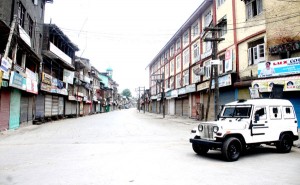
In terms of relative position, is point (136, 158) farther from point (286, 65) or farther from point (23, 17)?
point (23, 17)

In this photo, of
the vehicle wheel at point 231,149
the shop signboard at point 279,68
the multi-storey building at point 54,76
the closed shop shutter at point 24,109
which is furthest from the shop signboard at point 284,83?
the multi-storey building at point 54,76

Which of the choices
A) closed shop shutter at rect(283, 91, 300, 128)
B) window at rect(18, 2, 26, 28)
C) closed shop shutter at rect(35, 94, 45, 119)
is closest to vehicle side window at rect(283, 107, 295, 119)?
closed shop shutter at rect(283, 91, 300, 128)

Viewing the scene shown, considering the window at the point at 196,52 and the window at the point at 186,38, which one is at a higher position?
the window at the point at 186,38

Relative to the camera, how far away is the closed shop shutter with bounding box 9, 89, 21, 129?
55.9 ft

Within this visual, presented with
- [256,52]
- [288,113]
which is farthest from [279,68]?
[288,113]

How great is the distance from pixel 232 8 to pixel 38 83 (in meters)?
19.4

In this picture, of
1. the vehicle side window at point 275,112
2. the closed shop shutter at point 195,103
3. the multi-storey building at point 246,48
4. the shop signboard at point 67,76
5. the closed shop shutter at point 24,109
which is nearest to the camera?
the vehicle side window at point 275,112

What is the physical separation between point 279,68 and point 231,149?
398 inches

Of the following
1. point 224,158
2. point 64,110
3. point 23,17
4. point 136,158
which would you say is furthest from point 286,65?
point 64,110

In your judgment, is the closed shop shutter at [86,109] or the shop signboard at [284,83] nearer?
the shop signboard at [284,83]

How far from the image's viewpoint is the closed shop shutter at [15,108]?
17.0 m

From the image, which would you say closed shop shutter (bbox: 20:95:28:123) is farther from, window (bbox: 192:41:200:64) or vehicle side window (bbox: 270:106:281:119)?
window (bbox: 192:41:200:64)

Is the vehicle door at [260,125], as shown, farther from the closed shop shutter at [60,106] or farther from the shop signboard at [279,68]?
the closed shop shutter at [60,106]

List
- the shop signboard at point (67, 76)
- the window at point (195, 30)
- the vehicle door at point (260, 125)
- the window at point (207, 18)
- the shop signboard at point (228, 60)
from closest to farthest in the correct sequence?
1. the vehicle door at point (260, 125)
2. the shop signboard at point (228, 60)
3. the window at point (207, 18)
4. the shop signboard at point (67, 76)
5. the window at point (195, 30)
